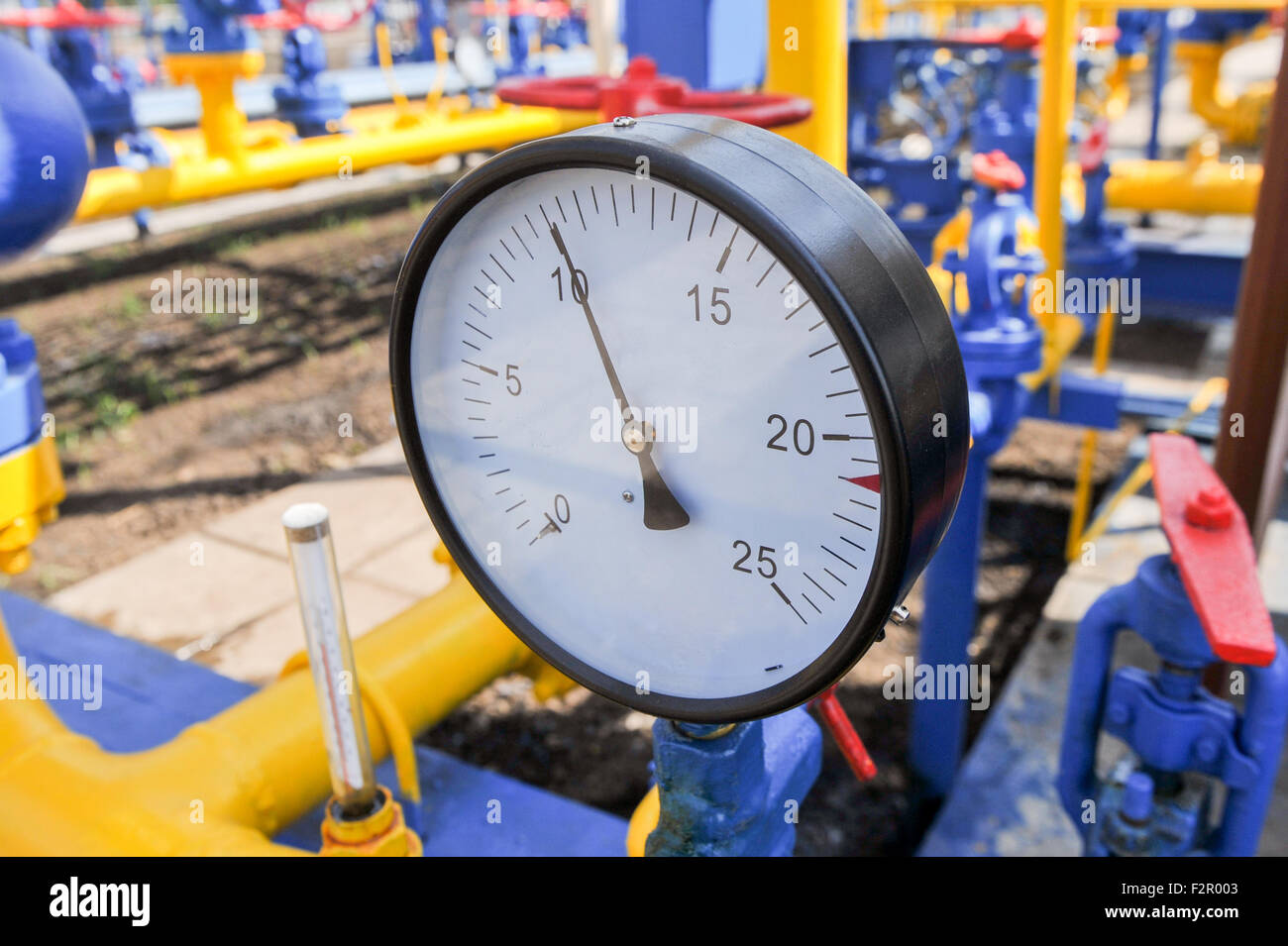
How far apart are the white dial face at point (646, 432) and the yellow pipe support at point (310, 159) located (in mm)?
2036

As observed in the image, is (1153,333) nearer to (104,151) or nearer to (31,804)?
(104,151)

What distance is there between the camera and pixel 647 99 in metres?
1.35

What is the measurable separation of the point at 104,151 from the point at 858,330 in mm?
3906

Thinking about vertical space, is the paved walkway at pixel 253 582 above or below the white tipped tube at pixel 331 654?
below

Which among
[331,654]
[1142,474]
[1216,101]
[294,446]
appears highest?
[1216,101]

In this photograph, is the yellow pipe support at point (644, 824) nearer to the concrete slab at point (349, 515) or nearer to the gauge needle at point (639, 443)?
the gauge needle at point (639, 443)

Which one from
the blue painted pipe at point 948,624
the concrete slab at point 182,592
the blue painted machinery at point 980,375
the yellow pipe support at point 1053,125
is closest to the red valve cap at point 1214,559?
the blue painted machinery at point 980,375

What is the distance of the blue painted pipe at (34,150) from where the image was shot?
4.00ft

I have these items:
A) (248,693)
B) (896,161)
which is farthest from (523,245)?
(896,161)

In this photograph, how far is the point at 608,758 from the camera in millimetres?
2752

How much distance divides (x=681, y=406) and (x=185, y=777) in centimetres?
90

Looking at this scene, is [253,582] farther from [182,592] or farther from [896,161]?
[896,161]

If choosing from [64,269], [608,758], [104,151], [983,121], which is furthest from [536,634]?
[64,269]

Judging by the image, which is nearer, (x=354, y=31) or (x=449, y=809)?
(x=449, y=809)
